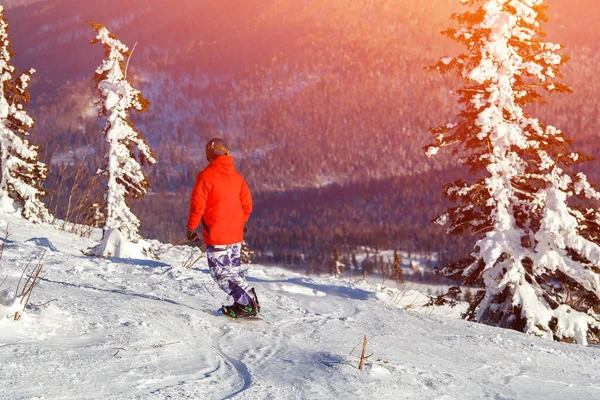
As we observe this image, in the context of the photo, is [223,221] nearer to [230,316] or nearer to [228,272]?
[228,272]

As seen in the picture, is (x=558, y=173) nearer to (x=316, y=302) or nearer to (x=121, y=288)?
(x=316, y=302)

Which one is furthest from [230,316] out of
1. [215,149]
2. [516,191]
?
[516,191]

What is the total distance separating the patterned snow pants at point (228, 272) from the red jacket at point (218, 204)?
0.12m

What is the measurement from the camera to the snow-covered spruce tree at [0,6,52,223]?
23.2 metres

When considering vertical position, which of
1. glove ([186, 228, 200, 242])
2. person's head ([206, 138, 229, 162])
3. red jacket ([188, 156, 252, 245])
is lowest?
glove ([186, 228, 200, 242])

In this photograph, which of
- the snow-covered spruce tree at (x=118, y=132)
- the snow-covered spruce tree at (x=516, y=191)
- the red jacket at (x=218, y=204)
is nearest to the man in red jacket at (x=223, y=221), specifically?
the red jacket at (x=218, y=204)

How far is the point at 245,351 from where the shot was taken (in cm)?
530

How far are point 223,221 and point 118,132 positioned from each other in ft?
39.8

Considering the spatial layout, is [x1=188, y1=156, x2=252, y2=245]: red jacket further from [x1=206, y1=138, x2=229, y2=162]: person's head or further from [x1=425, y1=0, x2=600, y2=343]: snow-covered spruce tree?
[x1=425, y1=0, x2=600, y2=343]: snow-covered spruce tree

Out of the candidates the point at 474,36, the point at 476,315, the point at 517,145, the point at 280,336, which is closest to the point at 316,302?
the point at 280,336

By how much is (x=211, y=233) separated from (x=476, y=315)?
29.5 ft

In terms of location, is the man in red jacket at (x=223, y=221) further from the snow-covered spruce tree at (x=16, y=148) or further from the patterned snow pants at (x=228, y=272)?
the snow-covered spruce tree at (x=16, y=148)

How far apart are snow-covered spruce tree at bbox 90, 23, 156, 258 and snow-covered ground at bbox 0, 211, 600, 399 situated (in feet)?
31.2

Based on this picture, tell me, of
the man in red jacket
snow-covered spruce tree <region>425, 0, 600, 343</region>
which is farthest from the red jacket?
snow-covered spruce tree <region>425, 0, 600, 343</region>
